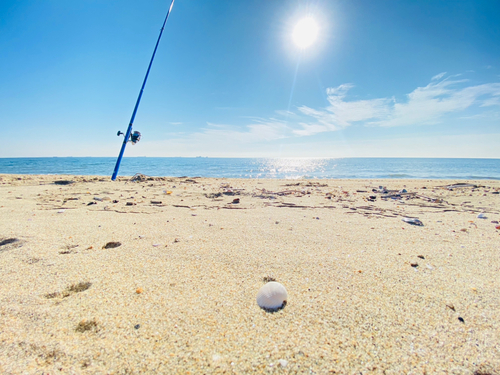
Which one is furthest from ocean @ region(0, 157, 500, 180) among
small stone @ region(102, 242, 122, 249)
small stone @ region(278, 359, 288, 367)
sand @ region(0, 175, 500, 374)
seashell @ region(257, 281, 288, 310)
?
small stone @ region(278, 359, 288, 367)

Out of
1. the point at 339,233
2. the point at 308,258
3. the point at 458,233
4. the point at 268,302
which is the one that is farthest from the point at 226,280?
the point at 458,233

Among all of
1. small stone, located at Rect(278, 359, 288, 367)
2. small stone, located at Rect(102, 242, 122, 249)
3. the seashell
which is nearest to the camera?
small stone, located at Rect(278, 359, 288, 367)

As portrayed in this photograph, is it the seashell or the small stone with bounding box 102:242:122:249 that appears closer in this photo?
the seashell

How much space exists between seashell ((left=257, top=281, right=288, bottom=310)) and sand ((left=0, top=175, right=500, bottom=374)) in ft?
0.21

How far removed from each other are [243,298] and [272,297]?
24 cm

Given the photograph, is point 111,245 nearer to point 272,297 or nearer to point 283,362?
point 272,297

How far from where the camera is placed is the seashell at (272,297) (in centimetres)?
156

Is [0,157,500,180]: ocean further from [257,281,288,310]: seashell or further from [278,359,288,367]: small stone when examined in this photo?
[278,359,288,367]: small stone

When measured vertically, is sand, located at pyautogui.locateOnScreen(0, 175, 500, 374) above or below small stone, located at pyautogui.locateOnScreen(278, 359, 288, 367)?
above

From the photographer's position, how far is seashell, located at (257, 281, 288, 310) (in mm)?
1564

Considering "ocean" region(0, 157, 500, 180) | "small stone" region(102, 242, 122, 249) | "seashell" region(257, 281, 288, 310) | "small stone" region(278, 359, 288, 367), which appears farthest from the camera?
"ocean" region(0, 157, 500, 180)

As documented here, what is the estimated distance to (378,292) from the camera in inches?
69.1

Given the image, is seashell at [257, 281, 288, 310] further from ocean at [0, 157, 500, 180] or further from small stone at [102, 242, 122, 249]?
ocean at [0, 157, 500, 180]

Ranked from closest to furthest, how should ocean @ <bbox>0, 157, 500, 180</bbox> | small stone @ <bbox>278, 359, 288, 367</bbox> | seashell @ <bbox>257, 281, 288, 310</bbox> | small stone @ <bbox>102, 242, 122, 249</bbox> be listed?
small stone @ <bbox>278, 359, 288, 367</bbox>
seashell @ <bbox>257, 281, 288, 310</bbox>
small stone @ <bbox>102, 242, 122, 249</bbox>
ocean @ <bbox>0, 157, 500, 180</bbox>
